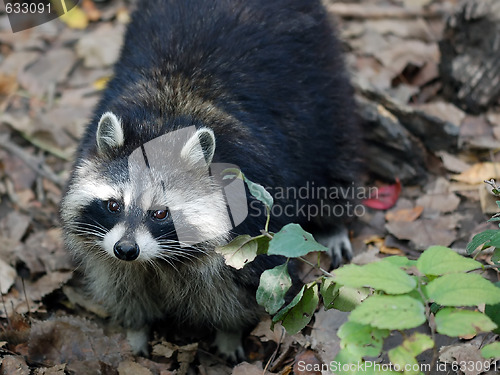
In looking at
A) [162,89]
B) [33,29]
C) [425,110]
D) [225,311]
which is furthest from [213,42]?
[33,29]

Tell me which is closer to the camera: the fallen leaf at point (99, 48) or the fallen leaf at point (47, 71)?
the fallen leaf at point (47, 71)

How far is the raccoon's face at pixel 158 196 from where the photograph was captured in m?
4.52

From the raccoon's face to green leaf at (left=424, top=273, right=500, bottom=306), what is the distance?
1818mm

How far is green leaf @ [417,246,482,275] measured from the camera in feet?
10.9

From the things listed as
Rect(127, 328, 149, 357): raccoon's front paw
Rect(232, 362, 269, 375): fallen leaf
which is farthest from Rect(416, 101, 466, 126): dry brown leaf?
Rect(127, 328, 149, 357): raccoon's front paw

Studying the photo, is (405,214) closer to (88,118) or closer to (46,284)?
(88,118)

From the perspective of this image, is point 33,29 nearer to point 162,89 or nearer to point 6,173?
point 6,173

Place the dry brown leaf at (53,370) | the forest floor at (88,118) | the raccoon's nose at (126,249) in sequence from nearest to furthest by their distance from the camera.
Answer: the raccoon's nose at (126,249) < the dry brown leaf at (53,370) < the forest floor at (88,118)

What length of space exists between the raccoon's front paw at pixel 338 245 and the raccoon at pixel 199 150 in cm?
1

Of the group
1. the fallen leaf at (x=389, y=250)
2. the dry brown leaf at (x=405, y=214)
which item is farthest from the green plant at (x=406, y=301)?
the dry brown leaf at (x=405, y=214)

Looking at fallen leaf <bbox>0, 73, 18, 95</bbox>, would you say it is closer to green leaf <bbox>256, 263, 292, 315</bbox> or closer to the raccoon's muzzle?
the raccoon's muzzle

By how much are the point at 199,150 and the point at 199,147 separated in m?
0.02

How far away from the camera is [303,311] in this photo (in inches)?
164

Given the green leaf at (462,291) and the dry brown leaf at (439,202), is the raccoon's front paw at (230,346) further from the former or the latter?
the green leaf at (462,291)
